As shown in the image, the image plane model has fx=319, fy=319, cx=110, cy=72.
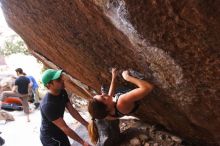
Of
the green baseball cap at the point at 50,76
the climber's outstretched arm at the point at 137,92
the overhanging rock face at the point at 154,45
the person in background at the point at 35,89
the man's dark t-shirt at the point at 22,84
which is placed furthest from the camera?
the person in background at the point at 35,89

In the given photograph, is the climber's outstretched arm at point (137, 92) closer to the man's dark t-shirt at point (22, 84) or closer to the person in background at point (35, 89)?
the man's dark t-shirt at point (22, 84)

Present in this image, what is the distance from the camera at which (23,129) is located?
36.9ft

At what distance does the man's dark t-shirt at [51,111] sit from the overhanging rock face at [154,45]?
2.80 ft

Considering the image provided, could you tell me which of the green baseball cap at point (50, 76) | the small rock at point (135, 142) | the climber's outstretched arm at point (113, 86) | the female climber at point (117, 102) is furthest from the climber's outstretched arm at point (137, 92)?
the small rock at point (135, 142)

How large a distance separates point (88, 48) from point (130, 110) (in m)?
1.18

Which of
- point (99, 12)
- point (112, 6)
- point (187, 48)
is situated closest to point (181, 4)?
point (187, 48)

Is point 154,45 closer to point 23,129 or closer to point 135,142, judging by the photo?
point 135,142

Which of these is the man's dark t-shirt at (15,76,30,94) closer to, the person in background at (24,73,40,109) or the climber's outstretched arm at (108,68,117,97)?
the person in background at (24,73,40,109)

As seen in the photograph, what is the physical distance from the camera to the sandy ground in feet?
33.2

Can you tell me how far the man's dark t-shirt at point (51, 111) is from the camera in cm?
480

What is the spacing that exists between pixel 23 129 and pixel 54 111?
6.95 m

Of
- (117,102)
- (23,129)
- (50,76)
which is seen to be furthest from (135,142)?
(23,129)

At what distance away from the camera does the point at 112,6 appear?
346cm

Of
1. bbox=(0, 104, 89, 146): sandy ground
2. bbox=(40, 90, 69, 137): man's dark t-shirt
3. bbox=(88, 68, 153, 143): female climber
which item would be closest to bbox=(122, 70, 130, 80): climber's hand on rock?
bbox=(88, 68, 153, 143): female climber
